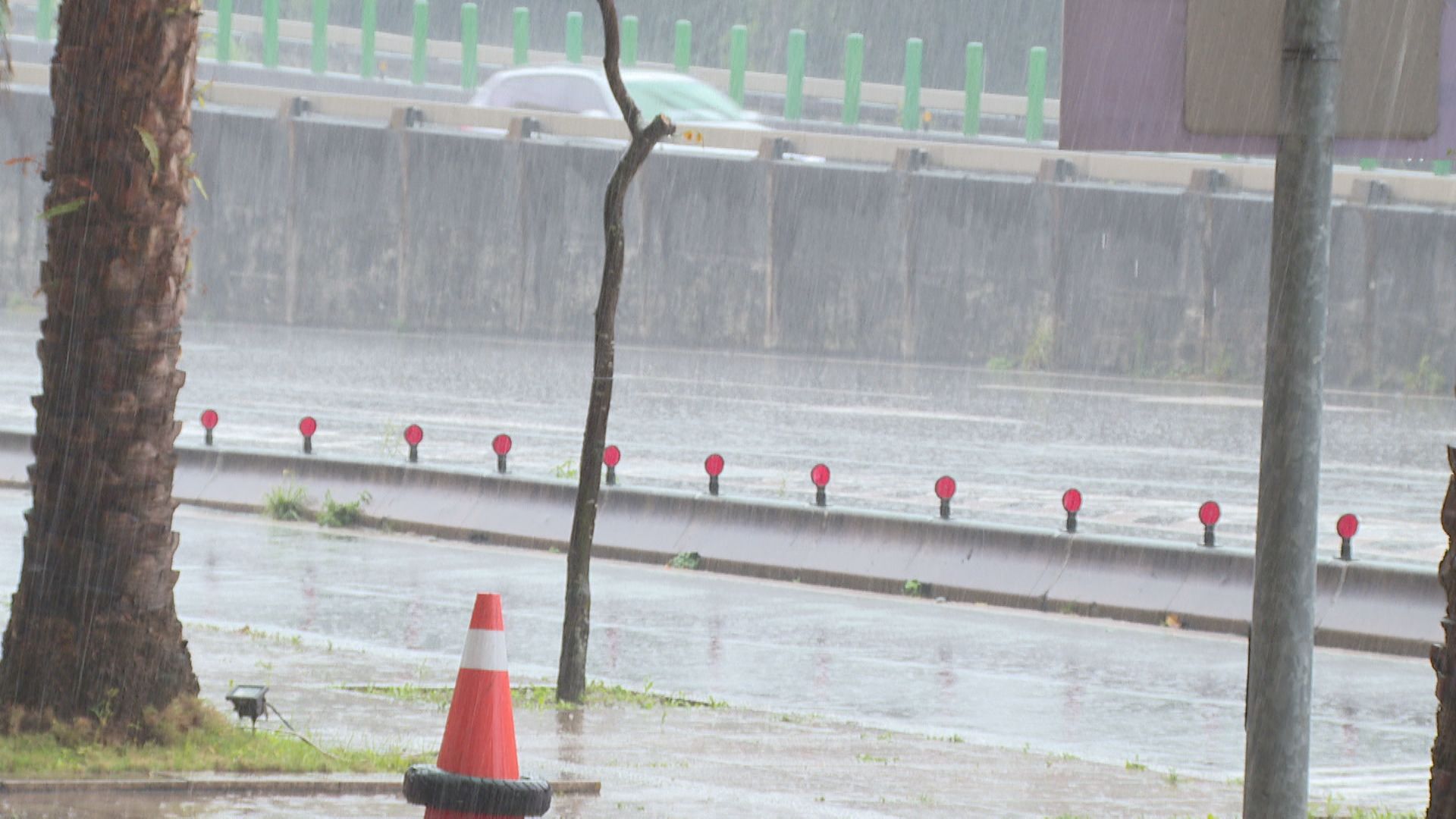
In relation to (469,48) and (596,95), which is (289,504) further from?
(469,48)

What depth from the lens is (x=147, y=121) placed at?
8.95 metres

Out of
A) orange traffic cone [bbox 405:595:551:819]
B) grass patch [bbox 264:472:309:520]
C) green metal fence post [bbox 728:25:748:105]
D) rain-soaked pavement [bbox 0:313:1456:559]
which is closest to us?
orange traffic cone [bbox 405:595:551:819]

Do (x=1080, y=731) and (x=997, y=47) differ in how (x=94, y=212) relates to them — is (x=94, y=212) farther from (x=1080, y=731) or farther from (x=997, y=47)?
(x=997, y=47)

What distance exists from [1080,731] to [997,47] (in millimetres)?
68857

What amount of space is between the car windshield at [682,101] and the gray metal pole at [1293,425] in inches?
1502

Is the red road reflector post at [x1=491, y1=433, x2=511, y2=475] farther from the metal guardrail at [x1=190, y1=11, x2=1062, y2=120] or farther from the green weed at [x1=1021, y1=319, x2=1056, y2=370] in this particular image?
the metal guardrail at [x1=190, y1=11, x2=1062, y2=120]

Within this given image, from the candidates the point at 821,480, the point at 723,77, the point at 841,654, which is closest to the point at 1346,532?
the point at 841,654

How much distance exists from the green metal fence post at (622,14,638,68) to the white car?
Result: 646 inches

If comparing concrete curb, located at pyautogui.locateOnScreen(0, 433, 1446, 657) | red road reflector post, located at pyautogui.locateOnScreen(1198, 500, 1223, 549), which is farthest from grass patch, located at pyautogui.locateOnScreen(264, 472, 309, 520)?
red road reflector post, located at pyautogui.locateOnScreen(1198, 500, 1223, 549)

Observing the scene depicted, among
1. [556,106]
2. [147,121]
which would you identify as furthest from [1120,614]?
[556,106]

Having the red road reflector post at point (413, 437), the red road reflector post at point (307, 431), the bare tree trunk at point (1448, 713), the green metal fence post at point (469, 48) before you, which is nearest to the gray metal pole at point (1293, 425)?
the bare tree trunk at point (1448, 713)

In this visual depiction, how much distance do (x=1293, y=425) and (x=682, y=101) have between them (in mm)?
42252

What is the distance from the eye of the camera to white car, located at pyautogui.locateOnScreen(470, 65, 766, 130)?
4619cm

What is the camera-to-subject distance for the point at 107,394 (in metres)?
8.87
